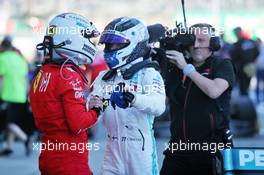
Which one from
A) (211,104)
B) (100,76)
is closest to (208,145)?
(211,104)

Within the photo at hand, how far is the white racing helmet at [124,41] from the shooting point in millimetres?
4465

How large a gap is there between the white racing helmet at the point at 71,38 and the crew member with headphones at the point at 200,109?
72 cm

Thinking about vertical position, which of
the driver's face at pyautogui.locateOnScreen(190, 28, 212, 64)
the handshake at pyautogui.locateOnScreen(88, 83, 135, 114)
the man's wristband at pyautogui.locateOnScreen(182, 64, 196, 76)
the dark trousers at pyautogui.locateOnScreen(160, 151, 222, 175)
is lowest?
the dark trousers at pyautogui.locateOnScreen(160, 151, 222, 175)

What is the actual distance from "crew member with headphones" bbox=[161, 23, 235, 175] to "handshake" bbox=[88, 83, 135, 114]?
72 cm

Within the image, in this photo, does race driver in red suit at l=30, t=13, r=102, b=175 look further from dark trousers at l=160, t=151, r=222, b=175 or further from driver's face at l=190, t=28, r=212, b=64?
driver's face at l=190, t=28, r=212, b=64

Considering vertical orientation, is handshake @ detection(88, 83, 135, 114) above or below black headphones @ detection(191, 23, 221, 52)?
below

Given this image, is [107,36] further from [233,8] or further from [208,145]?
[233,8]

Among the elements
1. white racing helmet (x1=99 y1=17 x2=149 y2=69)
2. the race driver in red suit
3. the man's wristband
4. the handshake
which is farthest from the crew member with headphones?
the race driver in red suit

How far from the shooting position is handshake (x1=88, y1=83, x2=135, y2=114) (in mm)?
4184

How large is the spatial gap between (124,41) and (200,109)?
855 millimetres

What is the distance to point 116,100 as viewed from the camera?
4.20 metres

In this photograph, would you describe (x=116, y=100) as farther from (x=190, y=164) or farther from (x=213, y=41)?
(x=213, y=41)

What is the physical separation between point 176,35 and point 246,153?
1246 millimetres
